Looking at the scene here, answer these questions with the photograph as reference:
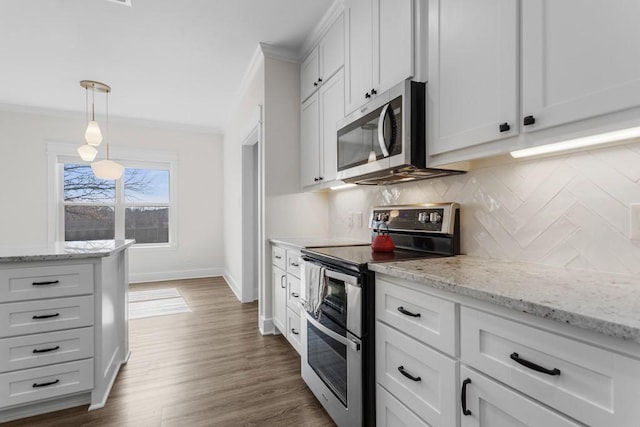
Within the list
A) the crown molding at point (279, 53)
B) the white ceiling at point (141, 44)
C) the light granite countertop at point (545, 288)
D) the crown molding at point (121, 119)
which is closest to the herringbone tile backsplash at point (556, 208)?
the light granite countertop at point (545, 288)

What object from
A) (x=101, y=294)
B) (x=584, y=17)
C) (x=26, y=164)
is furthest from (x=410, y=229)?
(x=26, y=164)

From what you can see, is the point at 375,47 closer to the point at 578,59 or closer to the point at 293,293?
the point at 578,59

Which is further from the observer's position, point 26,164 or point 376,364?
point 26,164

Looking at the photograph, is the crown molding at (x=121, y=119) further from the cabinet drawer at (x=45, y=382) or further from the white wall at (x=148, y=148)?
the cabinet drawer at (x=45, y=382)

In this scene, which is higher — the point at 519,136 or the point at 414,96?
the point at 414,96

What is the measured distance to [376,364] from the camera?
1420mm

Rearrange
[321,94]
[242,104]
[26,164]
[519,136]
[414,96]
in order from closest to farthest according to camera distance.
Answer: [519,136], [414,96], [321,94], [242,104], [26,164]

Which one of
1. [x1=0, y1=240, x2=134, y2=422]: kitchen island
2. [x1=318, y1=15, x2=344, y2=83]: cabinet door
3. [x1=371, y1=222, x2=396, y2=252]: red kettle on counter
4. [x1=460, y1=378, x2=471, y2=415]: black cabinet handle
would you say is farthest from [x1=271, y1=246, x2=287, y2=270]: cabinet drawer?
[x1=460, y1=378, x2=471, y2=415]: black cabinet handle

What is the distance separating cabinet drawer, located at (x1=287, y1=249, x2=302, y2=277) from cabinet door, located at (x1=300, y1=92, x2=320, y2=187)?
69cm

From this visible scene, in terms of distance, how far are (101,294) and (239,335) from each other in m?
1.40

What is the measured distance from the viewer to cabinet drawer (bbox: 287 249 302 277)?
239 cm

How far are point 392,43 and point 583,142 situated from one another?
3.52ft

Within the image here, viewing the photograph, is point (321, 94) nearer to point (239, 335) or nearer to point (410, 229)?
point (410, 229)

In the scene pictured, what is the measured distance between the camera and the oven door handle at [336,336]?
1.46 meters
